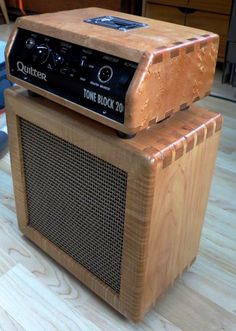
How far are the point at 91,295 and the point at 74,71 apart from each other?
49 centimetres

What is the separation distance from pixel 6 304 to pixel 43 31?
1.87 ft

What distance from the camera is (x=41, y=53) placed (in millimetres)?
703

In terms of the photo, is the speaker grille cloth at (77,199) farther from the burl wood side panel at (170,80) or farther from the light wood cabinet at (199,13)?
the light wood cabinet at (199,13)

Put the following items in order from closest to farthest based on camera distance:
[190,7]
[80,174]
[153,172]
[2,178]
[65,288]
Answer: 1. [153,172]
2. [80,174]
3. [65,288]
4. [2,178]
5. [190,7]

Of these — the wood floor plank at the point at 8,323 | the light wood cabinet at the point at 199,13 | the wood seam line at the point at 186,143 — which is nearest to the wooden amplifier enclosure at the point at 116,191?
the wood seam line at the point at 186,143

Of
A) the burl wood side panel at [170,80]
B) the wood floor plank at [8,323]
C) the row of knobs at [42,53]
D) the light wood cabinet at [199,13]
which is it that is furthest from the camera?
the light wood cabinet at [199,13]

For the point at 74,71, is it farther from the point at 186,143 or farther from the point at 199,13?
the point at 199,13

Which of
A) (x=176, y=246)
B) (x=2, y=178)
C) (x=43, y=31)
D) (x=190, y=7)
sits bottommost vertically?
(x=2, y=178)

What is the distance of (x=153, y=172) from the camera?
0.60 m

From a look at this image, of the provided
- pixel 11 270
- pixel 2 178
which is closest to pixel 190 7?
pixel 2 178

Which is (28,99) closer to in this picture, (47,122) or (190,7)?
(47,122)

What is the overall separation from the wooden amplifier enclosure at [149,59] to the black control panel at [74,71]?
0.4 inches

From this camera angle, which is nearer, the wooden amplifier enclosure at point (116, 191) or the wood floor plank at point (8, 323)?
the wooden amplifier enclosure at point (116, 191)

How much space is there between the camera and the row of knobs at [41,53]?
0.68 m
